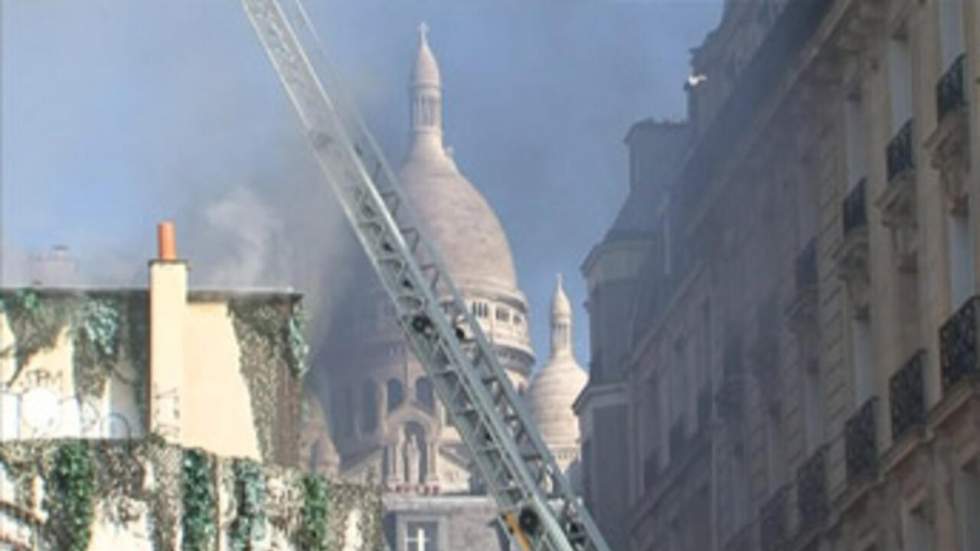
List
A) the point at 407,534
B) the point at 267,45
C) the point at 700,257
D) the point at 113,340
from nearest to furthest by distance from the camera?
the point at 113,340, the point at 267,45, the point at 700,257, the point at 407,534

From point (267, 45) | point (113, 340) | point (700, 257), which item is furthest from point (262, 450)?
point (700, 257)

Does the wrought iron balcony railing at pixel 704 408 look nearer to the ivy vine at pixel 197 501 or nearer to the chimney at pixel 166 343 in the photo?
the chimney at pixel 166 343

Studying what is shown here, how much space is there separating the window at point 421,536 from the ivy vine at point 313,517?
127019mm

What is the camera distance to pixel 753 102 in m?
73.1

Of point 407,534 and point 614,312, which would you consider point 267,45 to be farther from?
point 407,534

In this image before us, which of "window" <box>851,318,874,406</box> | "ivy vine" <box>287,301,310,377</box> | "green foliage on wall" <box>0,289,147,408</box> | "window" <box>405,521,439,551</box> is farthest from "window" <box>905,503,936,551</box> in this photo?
"window" <box>405,521,439,551</box>

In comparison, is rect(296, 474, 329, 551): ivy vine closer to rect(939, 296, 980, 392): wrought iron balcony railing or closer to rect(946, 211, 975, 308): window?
rect(939, 296, 980, 392): wrought iron balcony railing

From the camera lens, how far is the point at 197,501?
53.2 metres

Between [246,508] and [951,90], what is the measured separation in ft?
31.7

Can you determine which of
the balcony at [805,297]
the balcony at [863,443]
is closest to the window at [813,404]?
the balcony at [805,297]

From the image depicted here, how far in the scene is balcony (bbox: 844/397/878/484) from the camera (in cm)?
6050

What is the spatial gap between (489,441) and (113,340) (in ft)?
28.5

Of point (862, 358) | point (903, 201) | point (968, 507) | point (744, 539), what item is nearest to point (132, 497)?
point (968, 507)

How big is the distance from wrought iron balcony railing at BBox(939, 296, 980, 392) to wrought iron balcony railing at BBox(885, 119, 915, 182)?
12.3 ft
